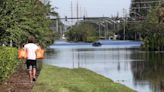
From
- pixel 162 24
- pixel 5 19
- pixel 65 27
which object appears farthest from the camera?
pixel 65 27

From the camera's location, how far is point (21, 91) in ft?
50.7

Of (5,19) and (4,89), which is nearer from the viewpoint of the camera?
(4,89)

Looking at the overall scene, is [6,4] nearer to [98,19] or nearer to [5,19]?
[5,19]

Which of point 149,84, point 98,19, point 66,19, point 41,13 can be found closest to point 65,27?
point 98,19

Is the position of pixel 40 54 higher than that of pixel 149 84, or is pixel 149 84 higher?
pixel 40 54

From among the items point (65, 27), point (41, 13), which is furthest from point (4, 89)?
point (65, 27)

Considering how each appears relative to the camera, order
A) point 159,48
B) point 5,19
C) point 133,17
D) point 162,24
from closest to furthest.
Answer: point 5,19 → point 159,48 → point 162,24 → point 133,17

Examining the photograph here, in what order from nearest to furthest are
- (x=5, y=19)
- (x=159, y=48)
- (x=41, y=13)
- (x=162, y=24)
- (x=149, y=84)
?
1. (x=5, y=19)
2. (x=149, y=84)
3. (x=41, y=13)
4. (x=159, y=48)
5. (x=162, y=24)

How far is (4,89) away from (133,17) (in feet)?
429

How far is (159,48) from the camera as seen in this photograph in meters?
70.7

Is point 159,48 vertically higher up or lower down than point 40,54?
lower down

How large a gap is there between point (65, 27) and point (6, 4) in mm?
172284

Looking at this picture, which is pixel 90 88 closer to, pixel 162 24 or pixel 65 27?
pixel 162 24

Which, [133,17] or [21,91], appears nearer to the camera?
[21,91]
